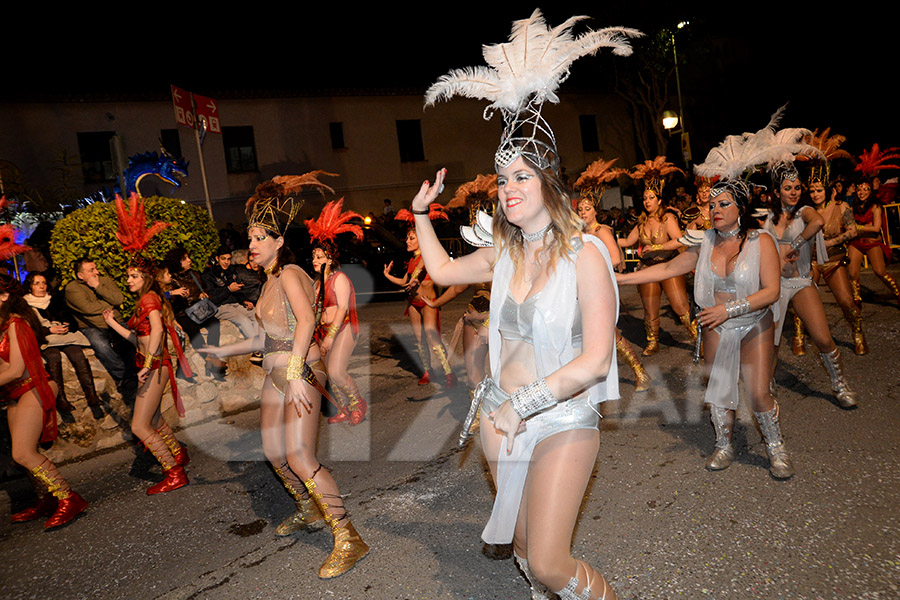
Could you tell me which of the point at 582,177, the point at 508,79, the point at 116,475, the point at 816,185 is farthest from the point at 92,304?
the point at 816,185

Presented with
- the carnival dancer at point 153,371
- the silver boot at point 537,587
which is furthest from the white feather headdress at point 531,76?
the carnival dancer at point 153,371

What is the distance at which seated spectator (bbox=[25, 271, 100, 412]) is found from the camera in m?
6.73

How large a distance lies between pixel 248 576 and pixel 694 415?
404 cm

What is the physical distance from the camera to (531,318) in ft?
8.20

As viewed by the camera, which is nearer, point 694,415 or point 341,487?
point 341,487

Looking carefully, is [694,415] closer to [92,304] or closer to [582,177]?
[582,177]

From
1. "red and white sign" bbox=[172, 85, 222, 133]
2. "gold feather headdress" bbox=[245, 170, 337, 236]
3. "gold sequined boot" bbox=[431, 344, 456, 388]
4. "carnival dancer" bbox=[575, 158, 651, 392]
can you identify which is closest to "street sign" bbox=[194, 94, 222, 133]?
"red and white sign" bbox=[172, 85, 222, 133]

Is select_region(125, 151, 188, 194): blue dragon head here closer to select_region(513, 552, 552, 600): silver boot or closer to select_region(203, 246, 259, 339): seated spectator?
select_region(203, 246, 259, 339): seated spectator

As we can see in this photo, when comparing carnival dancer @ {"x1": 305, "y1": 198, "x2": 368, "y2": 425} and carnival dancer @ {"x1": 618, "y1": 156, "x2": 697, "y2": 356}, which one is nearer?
carnival dancer @ {"x1": 305, "y1": 198, "x2": 368, "y2": 425}

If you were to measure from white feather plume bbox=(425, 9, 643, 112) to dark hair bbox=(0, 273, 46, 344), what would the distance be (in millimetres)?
4162

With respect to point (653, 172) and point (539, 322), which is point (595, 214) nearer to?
point (653, 172)

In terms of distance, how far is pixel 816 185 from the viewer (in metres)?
7.28

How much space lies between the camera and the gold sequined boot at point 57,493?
4.91m

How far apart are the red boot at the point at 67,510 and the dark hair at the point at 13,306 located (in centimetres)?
134
